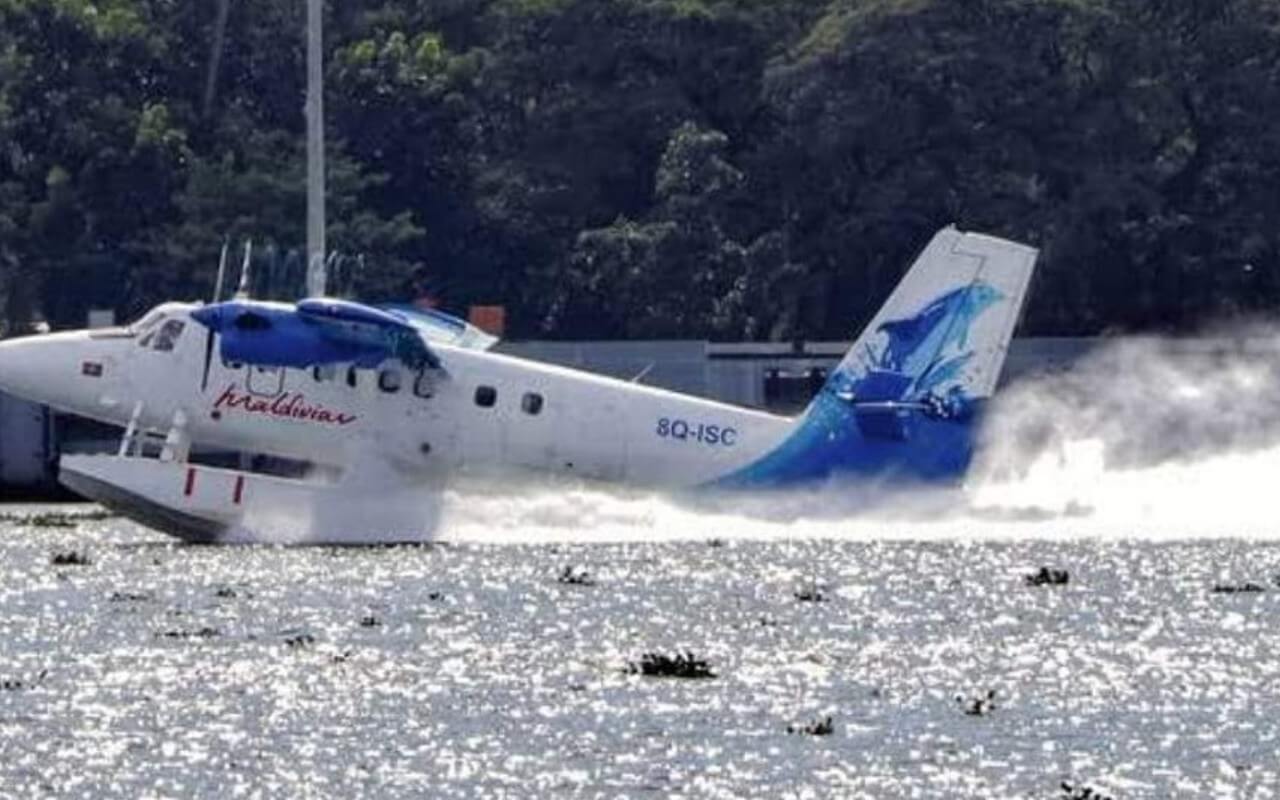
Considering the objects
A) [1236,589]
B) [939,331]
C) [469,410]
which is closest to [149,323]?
[469,410]

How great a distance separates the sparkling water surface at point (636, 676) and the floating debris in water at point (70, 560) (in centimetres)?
45

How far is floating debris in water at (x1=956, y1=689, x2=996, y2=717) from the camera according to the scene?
50241 millimetres

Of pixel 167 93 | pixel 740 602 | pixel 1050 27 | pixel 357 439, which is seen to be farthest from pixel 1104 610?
pixel 167 93

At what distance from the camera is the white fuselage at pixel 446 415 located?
76.7m

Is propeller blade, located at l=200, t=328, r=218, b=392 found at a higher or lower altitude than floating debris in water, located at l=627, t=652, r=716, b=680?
higher

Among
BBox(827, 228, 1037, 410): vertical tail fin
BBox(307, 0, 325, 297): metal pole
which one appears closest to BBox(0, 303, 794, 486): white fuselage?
BBox(827, 228, 1037, 410): vertical tail fin

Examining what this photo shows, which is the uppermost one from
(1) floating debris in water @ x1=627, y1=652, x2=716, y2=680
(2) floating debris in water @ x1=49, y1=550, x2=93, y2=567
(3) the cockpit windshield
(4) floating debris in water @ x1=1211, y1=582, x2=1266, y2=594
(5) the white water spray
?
(3) the cockpit windshield

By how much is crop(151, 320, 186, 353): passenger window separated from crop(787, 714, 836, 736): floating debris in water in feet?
96.3

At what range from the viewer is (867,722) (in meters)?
49.6

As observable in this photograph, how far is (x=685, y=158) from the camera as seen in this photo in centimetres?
12788

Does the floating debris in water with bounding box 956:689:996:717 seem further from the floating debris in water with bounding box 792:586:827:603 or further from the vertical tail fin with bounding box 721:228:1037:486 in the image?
the vertical tail fin with bounding box 721:228:1037:486

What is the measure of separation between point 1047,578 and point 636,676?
15.8m

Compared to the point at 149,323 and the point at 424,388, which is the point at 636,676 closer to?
the point at 424,388

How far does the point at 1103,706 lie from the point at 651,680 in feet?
18.0
